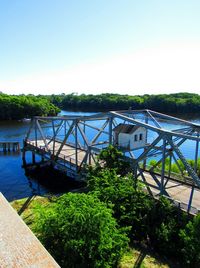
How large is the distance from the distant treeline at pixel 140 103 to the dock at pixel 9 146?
9296 cm

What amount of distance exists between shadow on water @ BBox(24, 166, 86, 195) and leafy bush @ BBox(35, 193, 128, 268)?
19.6 metres

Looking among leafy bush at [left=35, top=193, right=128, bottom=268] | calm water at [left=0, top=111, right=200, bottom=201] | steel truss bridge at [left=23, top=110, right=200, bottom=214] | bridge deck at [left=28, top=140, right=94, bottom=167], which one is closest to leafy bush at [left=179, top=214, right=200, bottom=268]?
steel truss bridge at [left=23, top=110, right=200, bottom=214]

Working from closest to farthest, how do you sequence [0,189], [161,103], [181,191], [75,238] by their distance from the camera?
[75,238] < [181,191] < [0,189] < [161,103]

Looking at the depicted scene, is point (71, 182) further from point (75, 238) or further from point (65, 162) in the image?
point (75, 238)

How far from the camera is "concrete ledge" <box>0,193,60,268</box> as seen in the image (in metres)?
6.59

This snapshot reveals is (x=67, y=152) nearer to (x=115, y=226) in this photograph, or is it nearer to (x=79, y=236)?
(x=115, y=226)

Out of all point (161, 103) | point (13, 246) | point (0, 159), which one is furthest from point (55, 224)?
point (161, 103)

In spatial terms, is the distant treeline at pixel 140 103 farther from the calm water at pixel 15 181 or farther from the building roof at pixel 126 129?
the building roof at pixel 126 129

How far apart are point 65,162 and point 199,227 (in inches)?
954

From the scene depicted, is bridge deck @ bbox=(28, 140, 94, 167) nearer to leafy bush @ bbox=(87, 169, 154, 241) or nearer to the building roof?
the building roof

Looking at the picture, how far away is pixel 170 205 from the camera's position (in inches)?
829

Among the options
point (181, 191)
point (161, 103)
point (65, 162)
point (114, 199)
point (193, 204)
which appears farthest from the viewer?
point (161, 103)

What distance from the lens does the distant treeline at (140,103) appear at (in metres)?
127

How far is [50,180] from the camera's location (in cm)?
4019
